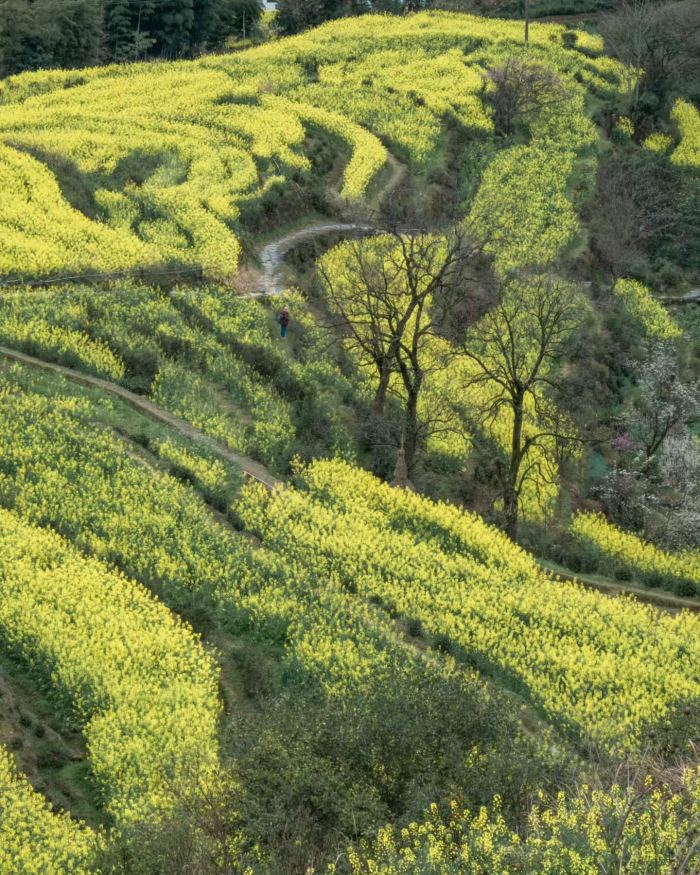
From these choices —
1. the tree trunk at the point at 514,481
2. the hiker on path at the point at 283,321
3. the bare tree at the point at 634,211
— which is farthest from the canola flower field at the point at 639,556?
the bare tree at the point at 634,211

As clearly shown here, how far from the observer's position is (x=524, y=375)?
52.9 meters

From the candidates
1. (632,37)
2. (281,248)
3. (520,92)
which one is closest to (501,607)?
(281,248)

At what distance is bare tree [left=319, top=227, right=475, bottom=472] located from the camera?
3656 centimetres

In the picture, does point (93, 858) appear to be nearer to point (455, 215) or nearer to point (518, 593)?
point (518, 593)

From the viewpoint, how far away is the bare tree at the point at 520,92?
82250 mm

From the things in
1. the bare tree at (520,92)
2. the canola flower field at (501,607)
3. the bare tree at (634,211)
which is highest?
the bare tree at (520,92)

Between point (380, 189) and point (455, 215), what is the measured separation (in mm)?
6647

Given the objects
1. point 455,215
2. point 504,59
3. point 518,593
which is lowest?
point 518,593

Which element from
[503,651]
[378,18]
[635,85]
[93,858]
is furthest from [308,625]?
[378,18]

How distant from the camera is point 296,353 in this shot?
151 feet

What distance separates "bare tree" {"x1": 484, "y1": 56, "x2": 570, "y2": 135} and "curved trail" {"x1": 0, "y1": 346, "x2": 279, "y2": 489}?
51.9 metres

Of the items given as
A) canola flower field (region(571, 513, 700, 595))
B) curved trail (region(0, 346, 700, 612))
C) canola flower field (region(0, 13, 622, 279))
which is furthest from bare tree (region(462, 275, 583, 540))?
canola flower field (region(0, 13, 622, 279))

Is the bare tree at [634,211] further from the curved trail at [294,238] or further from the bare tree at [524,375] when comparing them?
the curved trail at [294,238]

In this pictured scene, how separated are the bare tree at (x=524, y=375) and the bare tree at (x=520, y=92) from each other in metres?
26.1
